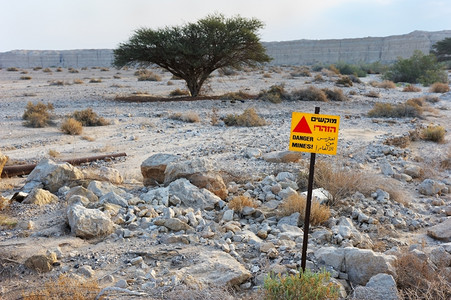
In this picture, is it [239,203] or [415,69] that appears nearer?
[239,203]

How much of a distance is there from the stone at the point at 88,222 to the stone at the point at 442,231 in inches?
157

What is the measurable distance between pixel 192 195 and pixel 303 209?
60.2 inches

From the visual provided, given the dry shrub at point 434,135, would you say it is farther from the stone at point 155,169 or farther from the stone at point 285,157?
the stone at point 155,169

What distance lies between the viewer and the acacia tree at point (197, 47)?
62.6 feet

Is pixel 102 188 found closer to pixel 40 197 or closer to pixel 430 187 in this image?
pixel 40 197

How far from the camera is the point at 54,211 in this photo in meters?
5.38

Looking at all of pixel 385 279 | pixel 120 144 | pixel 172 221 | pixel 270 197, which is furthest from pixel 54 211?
pixel 120 144

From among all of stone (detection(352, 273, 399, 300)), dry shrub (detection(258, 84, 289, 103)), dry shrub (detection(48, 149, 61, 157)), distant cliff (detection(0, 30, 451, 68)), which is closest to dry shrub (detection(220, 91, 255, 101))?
dry shrub (detection(258, 84, 289, 103))

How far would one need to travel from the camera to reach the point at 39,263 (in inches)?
154

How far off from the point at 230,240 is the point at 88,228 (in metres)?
1.59

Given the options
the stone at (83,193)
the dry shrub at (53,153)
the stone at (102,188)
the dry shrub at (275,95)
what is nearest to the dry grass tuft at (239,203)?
the stone at (102,188)

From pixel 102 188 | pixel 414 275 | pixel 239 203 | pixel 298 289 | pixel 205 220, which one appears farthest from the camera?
pixel 102 188

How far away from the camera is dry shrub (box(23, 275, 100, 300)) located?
10.7 feet

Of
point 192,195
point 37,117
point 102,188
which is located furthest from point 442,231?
point 37,117
